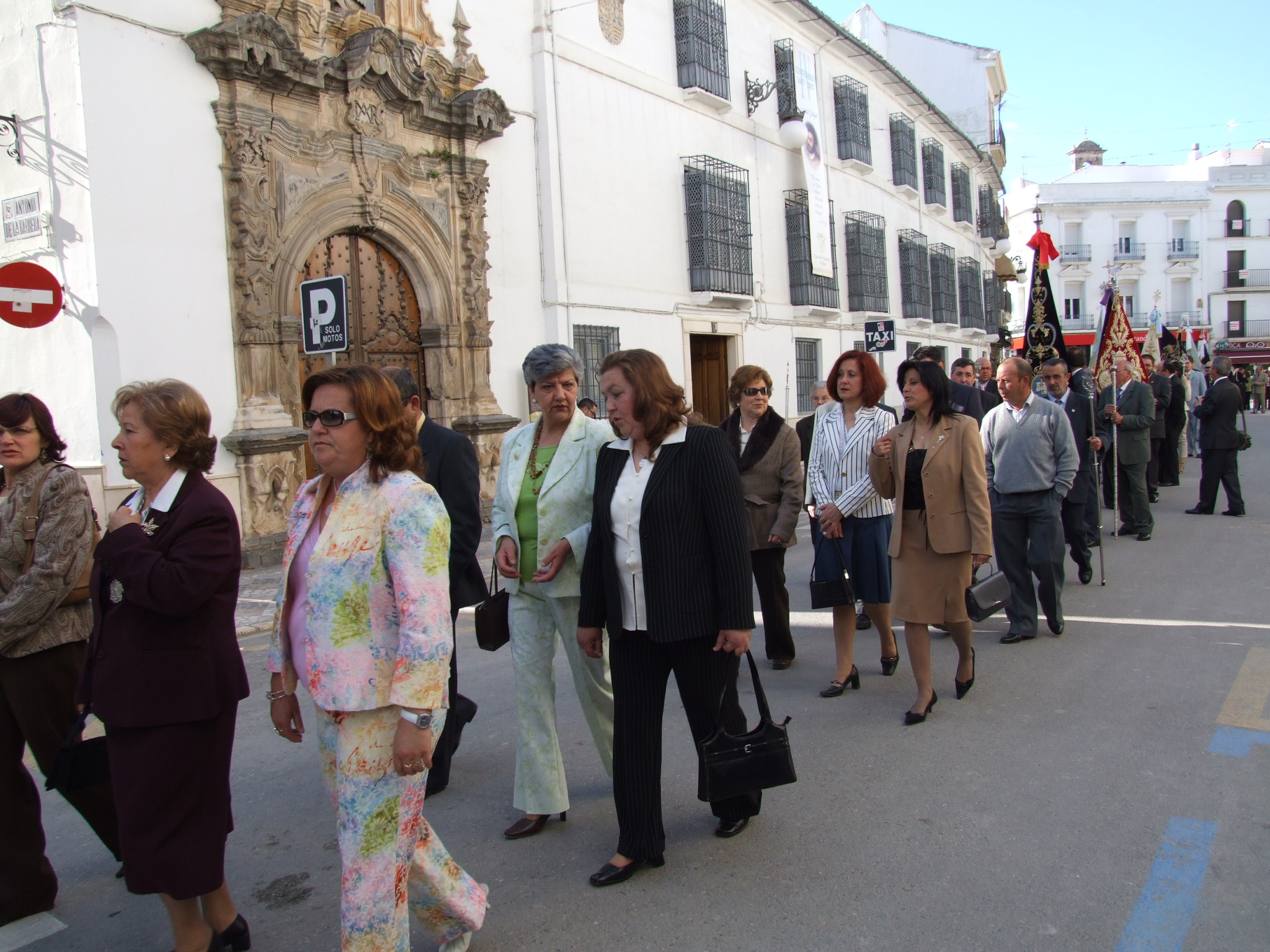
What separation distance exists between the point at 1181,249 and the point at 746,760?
184 feet

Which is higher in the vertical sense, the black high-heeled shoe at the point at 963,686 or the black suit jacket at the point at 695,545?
the black suit jacket at the point at 695,545

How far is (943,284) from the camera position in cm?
2984

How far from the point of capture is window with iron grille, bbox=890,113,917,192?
26172mm

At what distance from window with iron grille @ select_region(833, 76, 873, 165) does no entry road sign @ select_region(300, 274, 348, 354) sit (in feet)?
56.5

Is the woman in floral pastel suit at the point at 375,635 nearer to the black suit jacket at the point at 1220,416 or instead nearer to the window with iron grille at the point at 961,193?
the black suit jacket at the point at 1220,416

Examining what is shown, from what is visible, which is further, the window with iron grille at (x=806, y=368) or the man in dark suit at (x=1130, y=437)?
the window with iron grille at (x=806, y=368)

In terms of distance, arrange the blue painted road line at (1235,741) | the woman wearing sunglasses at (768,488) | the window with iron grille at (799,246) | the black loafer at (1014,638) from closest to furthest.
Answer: the blue painted road line at (1235,741)
the woman wearing sunglasses at (768,488)
the black loafer at (1014,638)
the window with iron grille at (799,246)

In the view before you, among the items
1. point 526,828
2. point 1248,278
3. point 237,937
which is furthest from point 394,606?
point 1248,278

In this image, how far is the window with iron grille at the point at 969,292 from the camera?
32312 mm

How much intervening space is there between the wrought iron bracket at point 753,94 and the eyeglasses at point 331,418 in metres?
18.1

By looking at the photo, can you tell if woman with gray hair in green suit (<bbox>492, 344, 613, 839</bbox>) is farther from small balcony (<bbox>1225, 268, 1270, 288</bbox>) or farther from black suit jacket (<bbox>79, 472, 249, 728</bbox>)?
small balcony (<bbox>1225, 268, 1270, 288</bbox>)

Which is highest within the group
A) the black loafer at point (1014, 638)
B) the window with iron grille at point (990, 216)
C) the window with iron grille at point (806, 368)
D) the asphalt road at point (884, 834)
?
the window with iron grille at point (990, 216)

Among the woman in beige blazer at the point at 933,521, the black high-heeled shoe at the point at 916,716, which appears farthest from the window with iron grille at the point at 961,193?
the black high-heeled shoe at the point at 916,716

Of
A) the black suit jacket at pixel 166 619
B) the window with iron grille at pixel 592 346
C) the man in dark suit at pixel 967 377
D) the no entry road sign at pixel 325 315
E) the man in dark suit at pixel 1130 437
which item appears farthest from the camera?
the window with iron grille at pixel 592 346
